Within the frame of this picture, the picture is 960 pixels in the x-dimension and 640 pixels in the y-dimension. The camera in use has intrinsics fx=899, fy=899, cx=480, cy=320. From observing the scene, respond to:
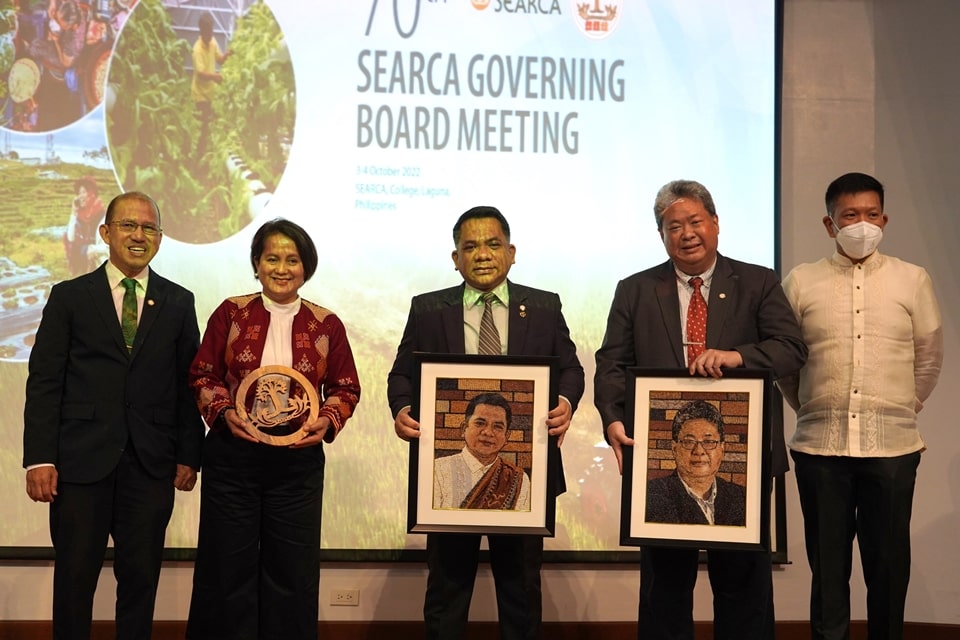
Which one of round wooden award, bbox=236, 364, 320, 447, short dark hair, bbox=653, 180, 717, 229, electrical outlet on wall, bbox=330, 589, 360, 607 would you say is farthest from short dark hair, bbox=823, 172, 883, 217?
electrical outlet on wall, bbox=330, 589, 360, 607

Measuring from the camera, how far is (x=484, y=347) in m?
3.08

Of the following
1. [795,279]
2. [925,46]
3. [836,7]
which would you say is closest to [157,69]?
[795,279]

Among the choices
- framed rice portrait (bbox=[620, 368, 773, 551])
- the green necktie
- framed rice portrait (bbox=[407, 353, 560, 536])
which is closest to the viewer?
framed rice portrait (bbox=[620, 368, 773, 551])

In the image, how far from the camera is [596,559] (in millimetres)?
4305

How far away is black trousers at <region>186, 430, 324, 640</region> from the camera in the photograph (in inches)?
120

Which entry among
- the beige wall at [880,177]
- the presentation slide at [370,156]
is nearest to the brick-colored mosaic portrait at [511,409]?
the presentation slide at [370,156]

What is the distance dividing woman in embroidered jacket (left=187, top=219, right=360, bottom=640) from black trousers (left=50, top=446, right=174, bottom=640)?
179mm

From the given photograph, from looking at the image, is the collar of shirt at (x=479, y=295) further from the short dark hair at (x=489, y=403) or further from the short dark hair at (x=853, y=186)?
the short dark hair at (x=853, y=186)

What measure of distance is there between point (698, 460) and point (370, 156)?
233 cm

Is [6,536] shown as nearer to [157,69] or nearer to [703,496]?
[157,69]

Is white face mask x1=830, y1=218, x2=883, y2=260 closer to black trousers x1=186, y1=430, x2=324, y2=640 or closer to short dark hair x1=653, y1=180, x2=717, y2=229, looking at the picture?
short dark hair x1=653, y1=180, x2=717, y2=229

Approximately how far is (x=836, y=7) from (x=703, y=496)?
3071mm

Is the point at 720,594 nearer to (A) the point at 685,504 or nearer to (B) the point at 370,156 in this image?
(A) the point at 685,504

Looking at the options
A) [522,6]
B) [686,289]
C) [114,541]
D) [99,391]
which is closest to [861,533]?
[686,289]
